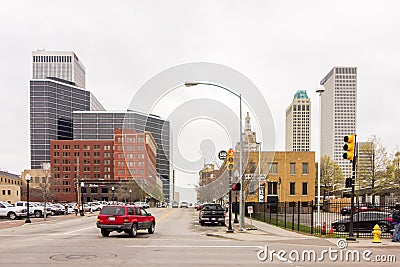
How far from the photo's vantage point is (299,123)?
62.4m

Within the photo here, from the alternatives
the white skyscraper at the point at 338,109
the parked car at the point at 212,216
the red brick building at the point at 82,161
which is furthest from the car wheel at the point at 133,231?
the red brick building at the point at 82,161

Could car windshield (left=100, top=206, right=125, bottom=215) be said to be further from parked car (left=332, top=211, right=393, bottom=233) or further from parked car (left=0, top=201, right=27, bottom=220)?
parked car (left=0, top=201, right=27, bottom=220)

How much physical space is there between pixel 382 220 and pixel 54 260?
18.9 m

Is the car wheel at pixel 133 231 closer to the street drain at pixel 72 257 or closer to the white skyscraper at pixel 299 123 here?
the street drain at pixel 72 257

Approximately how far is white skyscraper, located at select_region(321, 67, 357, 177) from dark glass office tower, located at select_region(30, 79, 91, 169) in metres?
122

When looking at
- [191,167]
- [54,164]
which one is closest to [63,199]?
[54,164]

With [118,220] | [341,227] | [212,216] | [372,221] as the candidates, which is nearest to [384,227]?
[372,221]

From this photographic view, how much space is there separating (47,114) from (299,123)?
14280 cm

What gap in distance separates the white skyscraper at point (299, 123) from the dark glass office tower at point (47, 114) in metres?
131

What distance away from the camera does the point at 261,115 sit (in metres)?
26.7

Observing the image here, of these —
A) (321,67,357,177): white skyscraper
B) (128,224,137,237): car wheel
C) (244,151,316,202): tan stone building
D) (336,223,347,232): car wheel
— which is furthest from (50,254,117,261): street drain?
(321,67,357,177): white skyscraper

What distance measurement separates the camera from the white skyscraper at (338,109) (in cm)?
8444

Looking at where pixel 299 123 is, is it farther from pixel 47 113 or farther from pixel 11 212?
pixel 47 113

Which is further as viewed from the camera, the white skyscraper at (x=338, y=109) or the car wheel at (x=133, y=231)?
the white skyscraper at (x=338, y=109)
